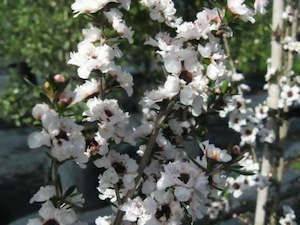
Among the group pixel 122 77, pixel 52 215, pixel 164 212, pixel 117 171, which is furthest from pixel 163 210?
pixel 122 77

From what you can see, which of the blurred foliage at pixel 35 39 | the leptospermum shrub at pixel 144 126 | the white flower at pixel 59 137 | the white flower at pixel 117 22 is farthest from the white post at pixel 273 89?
the blurred foliage at pixel 35 39

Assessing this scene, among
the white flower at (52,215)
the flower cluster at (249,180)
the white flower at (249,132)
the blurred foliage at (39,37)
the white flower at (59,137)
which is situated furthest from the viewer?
the blurred foliage at (39,37)

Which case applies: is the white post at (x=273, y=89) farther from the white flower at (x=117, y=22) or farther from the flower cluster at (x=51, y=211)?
the flower cluster at (x=51, y=211)

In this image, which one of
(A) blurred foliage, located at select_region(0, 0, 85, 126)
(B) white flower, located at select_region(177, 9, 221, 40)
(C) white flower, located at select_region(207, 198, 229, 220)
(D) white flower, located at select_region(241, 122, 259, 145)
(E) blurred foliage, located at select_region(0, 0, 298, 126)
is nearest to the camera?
(B) white flower, located at select_region(177, 9, 221, 40)

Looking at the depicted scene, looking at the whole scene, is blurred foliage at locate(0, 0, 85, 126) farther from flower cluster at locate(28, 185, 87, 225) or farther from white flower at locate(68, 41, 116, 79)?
flower cluster at locate(28, 185, 87, 225)

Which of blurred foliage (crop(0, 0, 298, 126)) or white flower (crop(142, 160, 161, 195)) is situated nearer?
white flower (crop(142, 160, 161, 195))

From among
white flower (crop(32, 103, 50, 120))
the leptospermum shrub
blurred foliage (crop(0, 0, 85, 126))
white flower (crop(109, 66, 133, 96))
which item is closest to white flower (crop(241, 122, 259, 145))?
the leptospermum shrub

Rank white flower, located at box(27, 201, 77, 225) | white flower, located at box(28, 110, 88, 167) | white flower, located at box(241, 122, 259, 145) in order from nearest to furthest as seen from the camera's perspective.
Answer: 1. white flower, located at box(28, 110, 88, 167)
2. white flower, located at box(27, 201, 77, 225)
3. white flower, located at box(241, 122, 259, 145)

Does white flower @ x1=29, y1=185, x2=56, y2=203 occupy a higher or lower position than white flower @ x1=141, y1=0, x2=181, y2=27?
lower

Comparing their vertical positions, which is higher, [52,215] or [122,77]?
[122,77]

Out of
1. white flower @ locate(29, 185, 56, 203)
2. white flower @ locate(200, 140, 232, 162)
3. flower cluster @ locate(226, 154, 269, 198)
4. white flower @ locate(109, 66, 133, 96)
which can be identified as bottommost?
flower cluster @ locate(226, 154, 269, 198)

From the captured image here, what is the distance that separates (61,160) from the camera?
62.5 inches

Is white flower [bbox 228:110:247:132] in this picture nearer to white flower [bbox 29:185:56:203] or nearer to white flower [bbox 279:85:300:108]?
white flower [bbox 279:85:300:108]

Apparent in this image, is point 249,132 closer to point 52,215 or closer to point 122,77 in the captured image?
point 122,77
